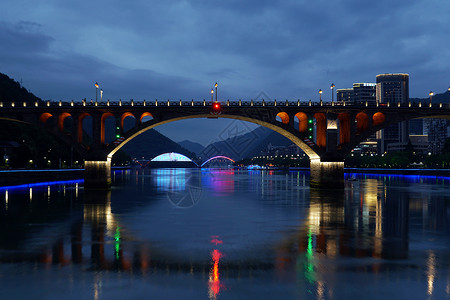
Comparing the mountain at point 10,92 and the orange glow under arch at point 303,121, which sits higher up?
the mountain at point 10,92

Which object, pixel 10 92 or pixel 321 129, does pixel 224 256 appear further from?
pixel 10 92

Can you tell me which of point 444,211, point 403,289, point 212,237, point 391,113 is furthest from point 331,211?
point 391,113

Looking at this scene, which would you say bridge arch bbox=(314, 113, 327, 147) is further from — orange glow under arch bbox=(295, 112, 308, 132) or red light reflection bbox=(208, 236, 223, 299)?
red light reflection bbox=(208, 236, 223, 299)

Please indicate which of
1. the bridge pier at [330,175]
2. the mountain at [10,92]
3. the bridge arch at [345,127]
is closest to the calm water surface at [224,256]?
the bridge pier at [330,175]

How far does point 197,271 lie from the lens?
1271 centimetres

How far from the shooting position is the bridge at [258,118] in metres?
54.6

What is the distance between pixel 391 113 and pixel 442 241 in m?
44.7

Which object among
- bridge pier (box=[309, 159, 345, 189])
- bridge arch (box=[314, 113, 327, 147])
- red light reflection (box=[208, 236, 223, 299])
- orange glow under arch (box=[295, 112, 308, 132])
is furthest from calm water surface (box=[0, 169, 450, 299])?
orange glow under arch (box=[295, 112, 308, 132])

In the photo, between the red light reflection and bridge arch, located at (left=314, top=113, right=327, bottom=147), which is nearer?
the red light reflection

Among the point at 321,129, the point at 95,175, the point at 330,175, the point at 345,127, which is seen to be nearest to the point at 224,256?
the point at 330,175

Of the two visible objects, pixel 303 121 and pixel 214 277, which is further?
pixel 303 121

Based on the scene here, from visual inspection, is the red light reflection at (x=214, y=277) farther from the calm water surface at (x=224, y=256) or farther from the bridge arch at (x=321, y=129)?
the bridge arch at (x=321, y=129)

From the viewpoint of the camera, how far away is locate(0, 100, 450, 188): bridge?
54.6 metres

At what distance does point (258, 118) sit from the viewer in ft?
195
